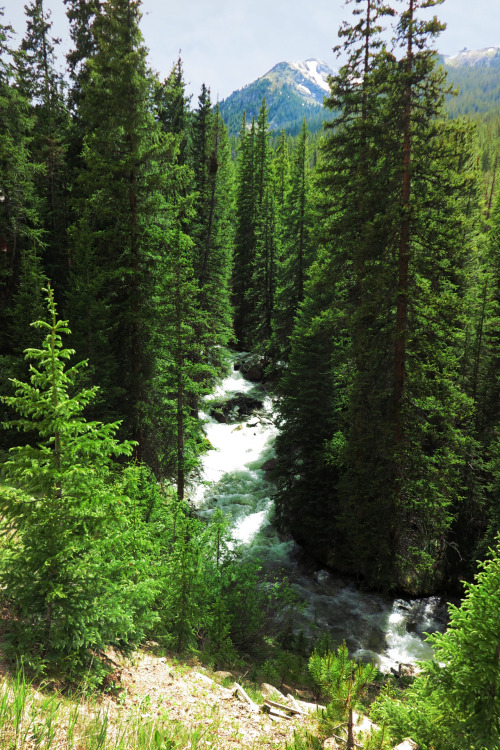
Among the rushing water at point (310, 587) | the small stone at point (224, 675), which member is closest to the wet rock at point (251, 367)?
the rushing water at point (310, 587)

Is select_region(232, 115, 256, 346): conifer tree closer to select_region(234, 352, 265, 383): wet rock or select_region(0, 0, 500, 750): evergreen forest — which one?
select_region(234, 352, 265, 383): wet rock

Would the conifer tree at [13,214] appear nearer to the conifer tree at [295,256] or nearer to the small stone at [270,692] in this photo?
the small stone at [270,692]

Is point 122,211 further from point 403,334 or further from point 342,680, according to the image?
point 342,680

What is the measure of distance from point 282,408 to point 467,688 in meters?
13.2

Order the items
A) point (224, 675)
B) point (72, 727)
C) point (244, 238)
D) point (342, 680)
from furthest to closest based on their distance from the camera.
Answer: point (244, 238)
point (224, 675)
point (342, 680)
point (72, 727)

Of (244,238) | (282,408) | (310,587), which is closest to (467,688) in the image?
(310,587)

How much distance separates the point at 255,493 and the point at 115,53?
18.0 m

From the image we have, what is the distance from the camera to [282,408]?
672 inches

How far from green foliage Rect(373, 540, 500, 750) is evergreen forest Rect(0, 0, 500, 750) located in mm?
21

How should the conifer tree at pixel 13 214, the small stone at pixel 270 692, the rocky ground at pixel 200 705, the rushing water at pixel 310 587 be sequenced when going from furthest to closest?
1. the conifer tree at pixel 13 214
2. the rushing water at pixel 310 587
3. the small stone at pixel 270 692
4. the rocky ground at pixel 200 705

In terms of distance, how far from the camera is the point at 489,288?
→ 1875 cm

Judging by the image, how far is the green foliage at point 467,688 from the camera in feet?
12.6

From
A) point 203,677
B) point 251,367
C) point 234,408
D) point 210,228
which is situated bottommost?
point 234,408

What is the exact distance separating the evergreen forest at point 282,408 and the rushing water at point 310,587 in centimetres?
69
